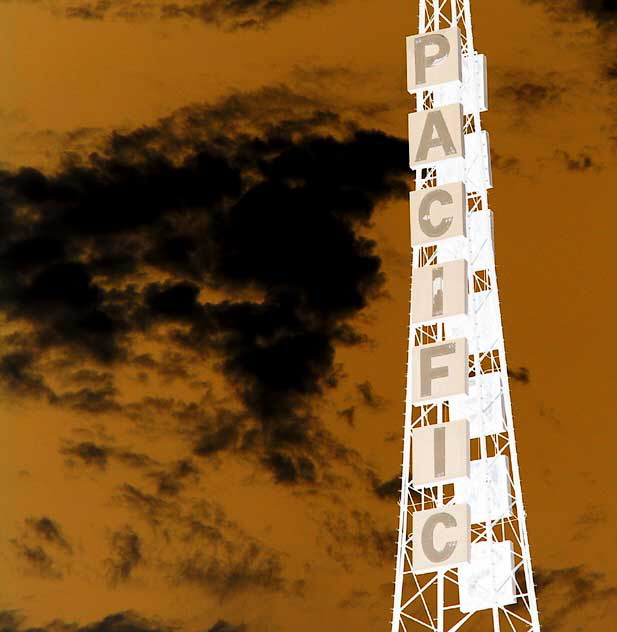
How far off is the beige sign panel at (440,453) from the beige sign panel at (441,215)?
4.50 m

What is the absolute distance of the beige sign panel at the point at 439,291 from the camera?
38.5 m

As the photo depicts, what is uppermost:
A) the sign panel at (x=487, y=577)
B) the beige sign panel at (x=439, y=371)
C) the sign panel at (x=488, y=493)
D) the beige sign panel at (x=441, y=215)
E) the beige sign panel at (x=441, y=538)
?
the beige sign panel at (x=441, y=215)

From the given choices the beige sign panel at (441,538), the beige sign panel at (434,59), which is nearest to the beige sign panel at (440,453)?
the beige sign panel at (441,538)

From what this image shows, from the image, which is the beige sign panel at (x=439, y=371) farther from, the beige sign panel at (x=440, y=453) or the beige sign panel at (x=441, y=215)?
the beige sign panel at (x=441, y=215)

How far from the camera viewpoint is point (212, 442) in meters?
49.4

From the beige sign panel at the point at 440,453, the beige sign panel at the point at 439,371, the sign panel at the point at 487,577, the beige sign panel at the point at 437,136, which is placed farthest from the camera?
the beige sign panel at the point at 437,136

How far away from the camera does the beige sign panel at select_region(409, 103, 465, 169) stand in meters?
39.6

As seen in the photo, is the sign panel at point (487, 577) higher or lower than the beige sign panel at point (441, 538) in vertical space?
lower

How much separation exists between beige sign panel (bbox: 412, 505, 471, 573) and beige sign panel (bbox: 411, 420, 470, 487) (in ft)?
2.40

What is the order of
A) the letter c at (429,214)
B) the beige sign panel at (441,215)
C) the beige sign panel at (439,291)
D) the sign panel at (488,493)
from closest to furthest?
the sign panel at (488,493) < the beige sign panel at (439,291) < the beige sign panel at (441,215) < the letter c at (429,214)

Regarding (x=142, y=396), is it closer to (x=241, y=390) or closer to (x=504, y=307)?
(x=241, y=390)

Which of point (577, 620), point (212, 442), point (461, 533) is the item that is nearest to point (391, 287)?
point (212, 442)

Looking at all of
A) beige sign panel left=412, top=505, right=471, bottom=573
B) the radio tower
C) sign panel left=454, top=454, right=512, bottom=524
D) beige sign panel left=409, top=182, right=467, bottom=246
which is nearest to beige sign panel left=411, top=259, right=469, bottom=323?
the radio tower

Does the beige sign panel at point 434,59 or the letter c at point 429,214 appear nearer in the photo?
the letter c at point 429,214
